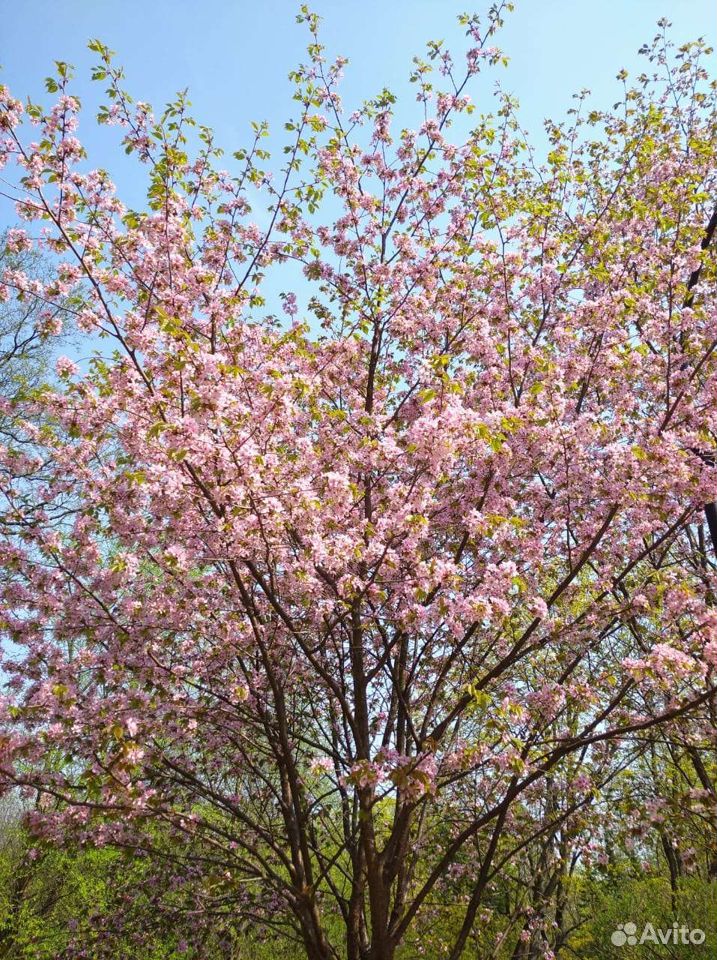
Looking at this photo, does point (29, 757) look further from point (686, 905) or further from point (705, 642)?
point (686, 905)

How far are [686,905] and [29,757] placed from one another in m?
13.5

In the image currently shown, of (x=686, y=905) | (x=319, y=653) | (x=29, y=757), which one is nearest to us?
(x=29, y=757)

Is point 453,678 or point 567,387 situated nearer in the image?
point 567,387

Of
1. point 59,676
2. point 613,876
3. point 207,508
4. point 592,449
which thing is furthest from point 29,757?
point 613,876

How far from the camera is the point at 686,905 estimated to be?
12.8m

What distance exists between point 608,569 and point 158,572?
5982mm

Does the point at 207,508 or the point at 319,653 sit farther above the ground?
the point at 207,508

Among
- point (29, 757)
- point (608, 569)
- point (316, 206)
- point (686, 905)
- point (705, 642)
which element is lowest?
point (686, 905)

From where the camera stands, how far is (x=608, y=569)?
787cm

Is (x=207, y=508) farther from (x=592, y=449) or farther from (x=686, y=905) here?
(x=686, y=905)

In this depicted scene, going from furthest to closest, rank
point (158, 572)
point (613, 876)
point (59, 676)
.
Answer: point (613, 876) < point (158, 572) < point (59, 676)

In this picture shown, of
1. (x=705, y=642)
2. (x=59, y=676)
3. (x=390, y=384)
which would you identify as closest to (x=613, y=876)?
(x=705, y=642)

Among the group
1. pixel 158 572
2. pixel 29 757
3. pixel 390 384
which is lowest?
pixel 29 757

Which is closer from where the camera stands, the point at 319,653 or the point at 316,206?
the point at 319,653
